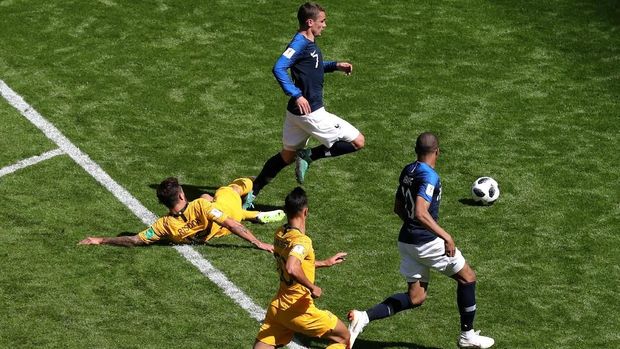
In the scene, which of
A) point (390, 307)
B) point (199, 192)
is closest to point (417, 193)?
point (390, 307)

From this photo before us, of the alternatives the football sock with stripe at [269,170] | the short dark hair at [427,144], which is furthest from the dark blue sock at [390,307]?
the football sock with stripe at [269,170]

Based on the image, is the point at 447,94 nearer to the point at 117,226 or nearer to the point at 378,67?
the point at 378,67

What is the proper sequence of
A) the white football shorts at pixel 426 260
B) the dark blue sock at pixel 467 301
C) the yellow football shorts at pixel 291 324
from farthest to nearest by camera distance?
the dark blue sock at pixel 467 301
the white football shorts at pixel 426 260
the yellow football shorts at pixel 291 324

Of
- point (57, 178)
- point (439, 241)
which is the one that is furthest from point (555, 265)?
point (57, 178)

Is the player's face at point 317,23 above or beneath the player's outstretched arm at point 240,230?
above

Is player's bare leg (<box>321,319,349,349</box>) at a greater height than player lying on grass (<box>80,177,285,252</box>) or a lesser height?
greater

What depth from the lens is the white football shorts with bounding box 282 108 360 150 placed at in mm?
15898

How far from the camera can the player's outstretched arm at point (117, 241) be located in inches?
592

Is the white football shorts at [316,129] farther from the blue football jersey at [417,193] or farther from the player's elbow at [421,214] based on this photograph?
the player's elbow at [421,214]

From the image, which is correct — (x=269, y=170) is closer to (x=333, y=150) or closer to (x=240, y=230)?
(x=333, y=150)

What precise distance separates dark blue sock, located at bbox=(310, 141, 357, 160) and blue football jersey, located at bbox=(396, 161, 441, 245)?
11.7 feet

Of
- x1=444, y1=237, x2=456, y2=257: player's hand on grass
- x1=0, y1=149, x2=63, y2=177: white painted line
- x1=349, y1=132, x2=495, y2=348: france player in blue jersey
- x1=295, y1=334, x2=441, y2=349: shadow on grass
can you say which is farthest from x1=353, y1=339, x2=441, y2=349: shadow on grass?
x1=0, y1=149, x2=63, y2=177: white painted line

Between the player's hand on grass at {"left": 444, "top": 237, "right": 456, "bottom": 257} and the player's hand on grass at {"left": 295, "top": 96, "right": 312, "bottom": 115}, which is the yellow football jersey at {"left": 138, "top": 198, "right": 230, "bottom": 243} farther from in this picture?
the player's hand on grass at {"left": 444, "top": 237, "right": 456, "bottom": 257}

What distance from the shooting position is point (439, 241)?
12664 mm
